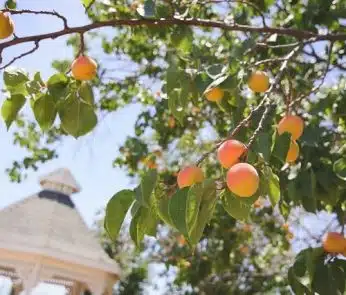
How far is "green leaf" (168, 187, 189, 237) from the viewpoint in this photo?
826 millimetres

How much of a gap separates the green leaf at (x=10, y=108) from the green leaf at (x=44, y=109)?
0.15ft

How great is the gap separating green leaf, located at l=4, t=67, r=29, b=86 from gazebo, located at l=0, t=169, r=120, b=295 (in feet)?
15.4

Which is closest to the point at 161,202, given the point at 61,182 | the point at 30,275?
the point at 30,275

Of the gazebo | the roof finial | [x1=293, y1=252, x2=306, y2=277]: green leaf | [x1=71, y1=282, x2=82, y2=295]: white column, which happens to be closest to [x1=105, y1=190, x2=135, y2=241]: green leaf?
[x1=293, y1=252, x2=306, y2=277]: green leaf

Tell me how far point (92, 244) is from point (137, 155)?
8.31 ft

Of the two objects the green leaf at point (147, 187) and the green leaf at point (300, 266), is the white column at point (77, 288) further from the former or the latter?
the green leaf at point (147, 187)

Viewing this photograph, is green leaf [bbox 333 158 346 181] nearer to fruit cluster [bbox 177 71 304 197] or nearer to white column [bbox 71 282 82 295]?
fruit cluster [bbox 177 71 304 197]

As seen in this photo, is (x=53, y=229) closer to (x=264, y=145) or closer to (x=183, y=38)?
(x=183, y=38)

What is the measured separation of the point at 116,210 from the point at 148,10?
736 mm

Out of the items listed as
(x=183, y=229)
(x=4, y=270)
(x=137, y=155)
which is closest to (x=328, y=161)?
(x=183, y=229)

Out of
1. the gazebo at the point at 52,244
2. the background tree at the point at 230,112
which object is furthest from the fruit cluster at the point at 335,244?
the gazebo at the point at 52,244

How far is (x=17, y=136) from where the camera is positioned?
4.53m

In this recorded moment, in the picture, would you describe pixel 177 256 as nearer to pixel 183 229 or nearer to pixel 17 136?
pixel 17 136

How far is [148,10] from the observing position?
4.85ft
